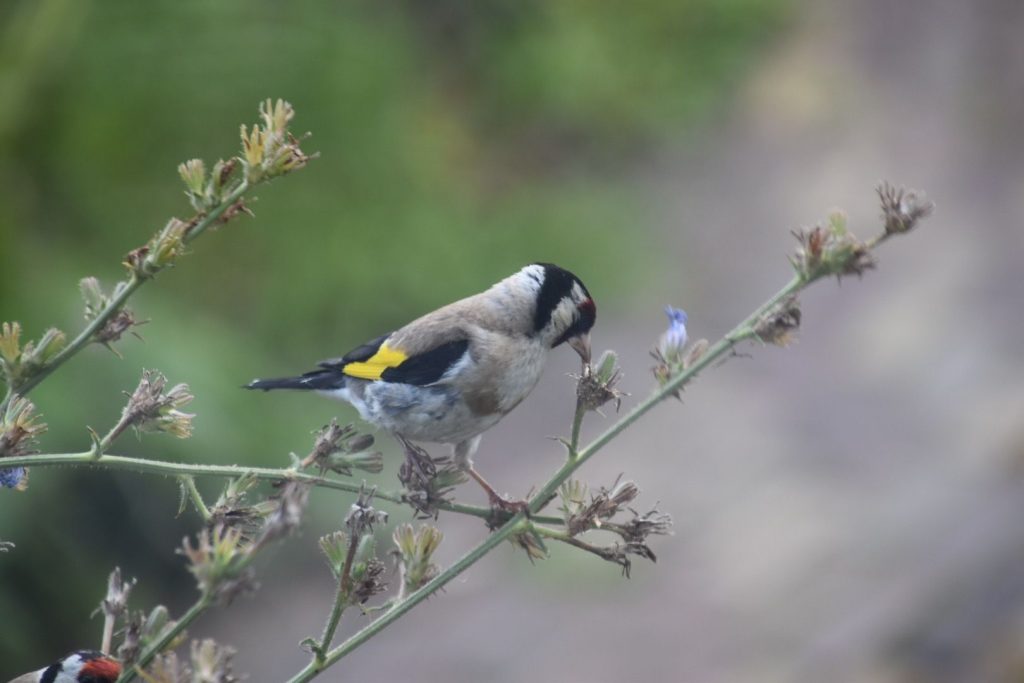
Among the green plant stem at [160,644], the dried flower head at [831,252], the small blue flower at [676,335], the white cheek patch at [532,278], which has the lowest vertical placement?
the green plant stem at [160,644]

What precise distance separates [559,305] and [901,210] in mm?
875

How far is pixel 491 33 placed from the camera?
9.00 m

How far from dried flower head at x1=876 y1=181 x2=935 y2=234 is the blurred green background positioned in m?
4.01

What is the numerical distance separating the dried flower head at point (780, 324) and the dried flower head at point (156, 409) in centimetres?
69

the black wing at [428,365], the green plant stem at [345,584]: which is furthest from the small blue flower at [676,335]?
the black wing at [428,365]

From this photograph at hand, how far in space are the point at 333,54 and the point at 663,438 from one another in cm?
269

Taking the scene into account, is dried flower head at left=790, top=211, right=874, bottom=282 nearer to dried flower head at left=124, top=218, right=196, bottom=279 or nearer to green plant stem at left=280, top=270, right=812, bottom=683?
green plant stem at left=280, top=270, right=812, bottom=683

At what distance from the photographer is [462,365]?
8.16 ft

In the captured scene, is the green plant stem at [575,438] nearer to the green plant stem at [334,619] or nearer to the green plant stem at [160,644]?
the green plant stem at [334,619]

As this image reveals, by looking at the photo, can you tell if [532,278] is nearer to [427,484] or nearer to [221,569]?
[427,484]

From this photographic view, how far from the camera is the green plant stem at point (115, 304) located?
1525mm

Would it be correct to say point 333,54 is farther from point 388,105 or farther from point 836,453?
point 836,453

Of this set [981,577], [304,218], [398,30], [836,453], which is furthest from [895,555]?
[398,30]

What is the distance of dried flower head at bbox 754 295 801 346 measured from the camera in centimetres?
166
